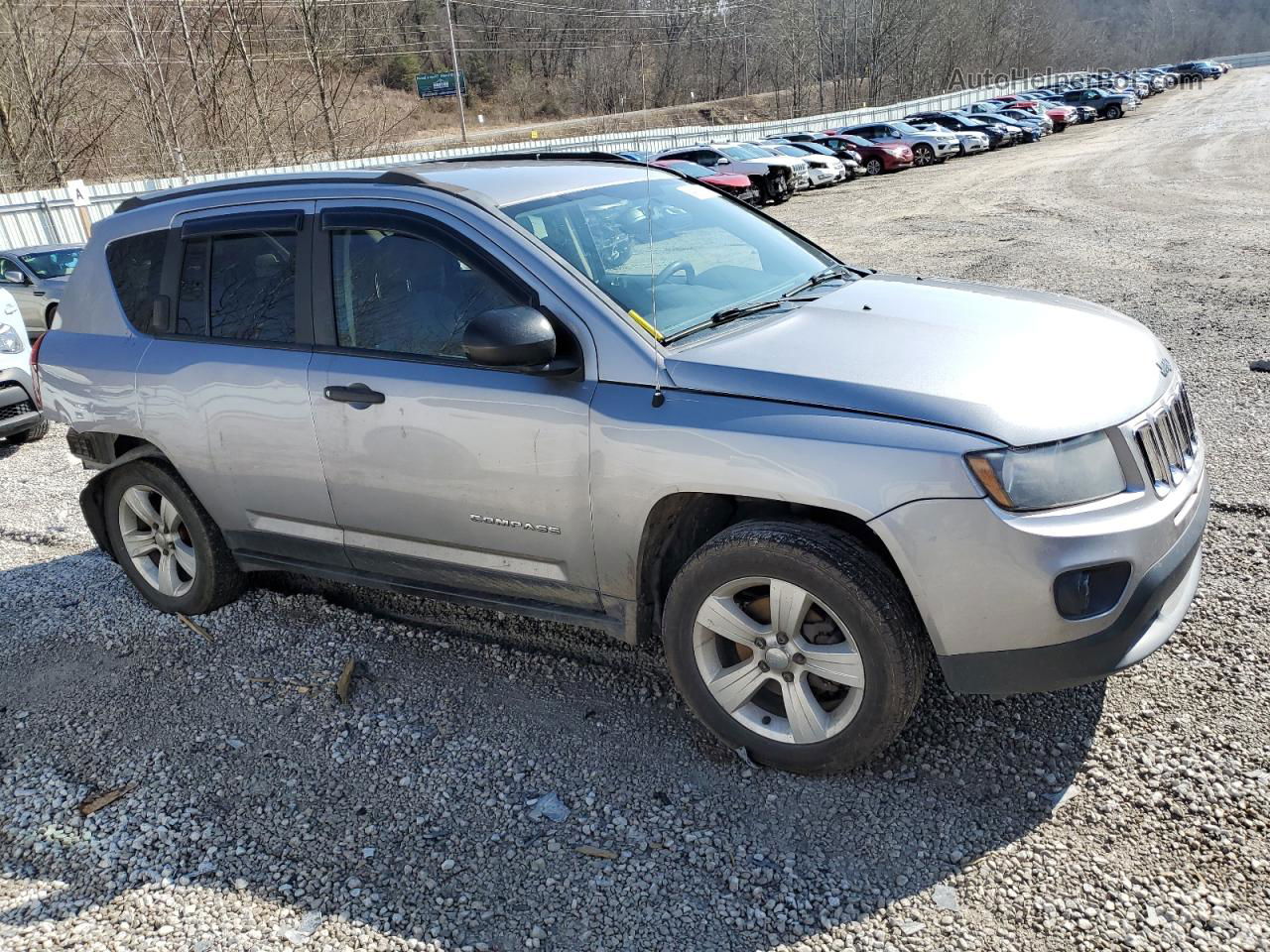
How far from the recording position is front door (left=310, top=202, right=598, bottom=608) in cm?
321

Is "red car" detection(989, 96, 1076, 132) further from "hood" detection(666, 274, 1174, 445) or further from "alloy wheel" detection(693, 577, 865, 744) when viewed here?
"alloy wheel" detection(693, 577, 865, 744)

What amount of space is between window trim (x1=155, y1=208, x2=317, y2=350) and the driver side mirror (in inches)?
40.6

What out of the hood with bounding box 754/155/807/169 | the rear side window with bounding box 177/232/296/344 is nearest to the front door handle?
the rear side window with bounding box 177/232/296/344

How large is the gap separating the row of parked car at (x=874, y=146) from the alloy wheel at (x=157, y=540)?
10.2m

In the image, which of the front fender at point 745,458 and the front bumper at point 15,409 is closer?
the front fender at point 745,458

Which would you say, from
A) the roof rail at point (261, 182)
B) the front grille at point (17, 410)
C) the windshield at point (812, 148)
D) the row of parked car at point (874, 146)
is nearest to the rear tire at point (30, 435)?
the front grille at point (17, 410)

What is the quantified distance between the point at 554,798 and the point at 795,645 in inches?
36.8

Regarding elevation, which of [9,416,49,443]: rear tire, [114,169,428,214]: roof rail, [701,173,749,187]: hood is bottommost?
[701,173,749,187]: hood

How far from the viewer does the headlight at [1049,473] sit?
8.43 feet

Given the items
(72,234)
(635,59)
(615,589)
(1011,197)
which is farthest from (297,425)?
(635,59)

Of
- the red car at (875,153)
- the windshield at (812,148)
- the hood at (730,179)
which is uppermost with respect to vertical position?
the hood at (730,179)

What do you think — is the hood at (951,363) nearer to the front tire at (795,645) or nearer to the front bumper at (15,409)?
the front tire at (795,645)

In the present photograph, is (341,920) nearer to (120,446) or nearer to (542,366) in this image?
(542,366)

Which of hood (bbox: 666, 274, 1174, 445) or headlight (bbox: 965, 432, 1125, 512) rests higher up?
hood (bbox: 666, 274, 1174, 445)
